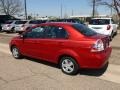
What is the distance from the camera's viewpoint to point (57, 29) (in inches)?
319

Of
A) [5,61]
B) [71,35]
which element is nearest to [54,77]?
[71,35]

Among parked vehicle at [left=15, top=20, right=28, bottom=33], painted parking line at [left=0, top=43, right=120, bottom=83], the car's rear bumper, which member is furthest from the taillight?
parked vehicle at [left=15, top=20, right=28, bottom=33]

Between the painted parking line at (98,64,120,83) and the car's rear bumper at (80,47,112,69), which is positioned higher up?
the car's rear bumper at (80,47,112,69)

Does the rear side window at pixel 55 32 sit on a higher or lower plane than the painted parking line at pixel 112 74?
higher

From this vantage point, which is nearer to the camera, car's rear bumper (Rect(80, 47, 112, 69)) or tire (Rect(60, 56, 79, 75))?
car's rear bumper (Rect(80, 47, 112, 69))

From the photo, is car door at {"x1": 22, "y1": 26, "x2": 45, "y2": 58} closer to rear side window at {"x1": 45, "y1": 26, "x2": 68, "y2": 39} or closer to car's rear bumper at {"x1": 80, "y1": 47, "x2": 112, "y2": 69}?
rear side window at {"x1": 45, "y1": 26, "x2": 68, "y2": 39}

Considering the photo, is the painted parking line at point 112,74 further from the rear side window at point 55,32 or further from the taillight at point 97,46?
the rear side window at point 55,32

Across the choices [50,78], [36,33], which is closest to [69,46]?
[50,78]

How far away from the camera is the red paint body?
7164mm

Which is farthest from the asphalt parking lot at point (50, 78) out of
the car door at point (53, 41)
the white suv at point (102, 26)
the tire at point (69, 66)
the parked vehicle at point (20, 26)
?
the parked vehicle at point (20, 26)

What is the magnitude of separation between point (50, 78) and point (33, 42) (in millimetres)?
2083

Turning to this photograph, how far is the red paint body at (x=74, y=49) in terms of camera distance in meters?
7.16

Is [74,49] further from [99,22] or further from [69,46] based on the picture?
[99,22]

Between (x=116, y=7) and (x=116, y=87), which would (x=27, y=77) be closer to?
(x=116, y=87)
